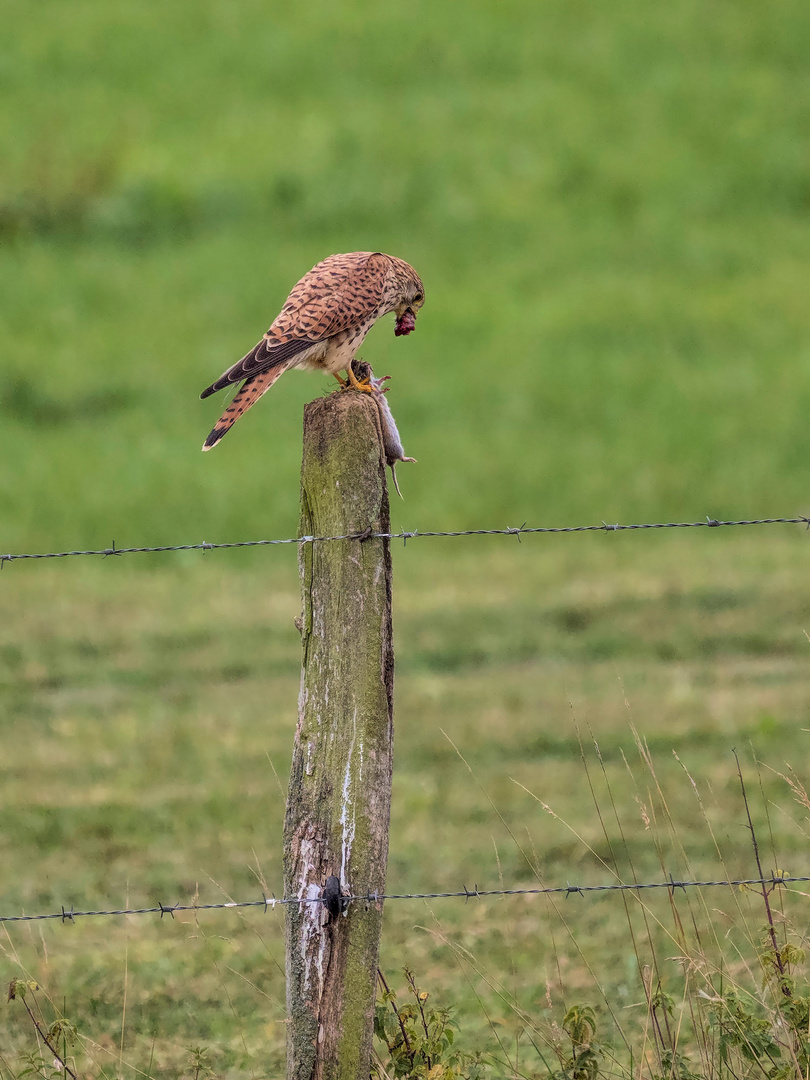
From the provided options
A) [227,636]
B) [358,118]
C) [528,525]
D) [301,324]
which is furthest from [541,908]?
[358,118]

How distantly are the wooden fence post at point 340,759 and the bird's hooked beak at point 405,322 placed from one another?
1.79 m

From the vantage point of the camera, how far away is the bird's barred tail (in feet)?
15.9

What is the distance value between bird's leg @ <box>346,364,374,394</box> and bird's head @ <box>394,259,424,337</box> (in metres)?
0.55

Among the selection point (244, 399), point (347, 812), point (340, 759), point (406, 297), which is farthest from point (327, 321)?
point (347, 812)

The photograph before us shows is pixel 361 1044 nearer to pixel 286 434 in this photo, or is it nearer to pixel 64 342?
pixel 286 434

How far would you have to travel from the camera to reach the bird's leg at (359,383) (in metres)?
4.96

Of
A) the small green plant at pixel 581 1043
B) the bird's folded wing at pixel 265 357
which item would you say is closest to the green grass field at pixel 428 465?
the small green plant at pixel 581 1043

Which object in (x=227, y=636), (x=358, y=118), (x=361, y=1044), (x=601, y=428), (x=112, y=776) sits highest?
(x=358, y=118)

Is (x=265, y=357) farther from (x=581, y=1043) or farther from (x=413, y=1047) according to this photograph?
(x=581, y=1043)

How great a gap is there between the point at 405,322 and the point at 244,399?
124cm

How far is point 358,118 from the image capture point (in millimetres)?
26906

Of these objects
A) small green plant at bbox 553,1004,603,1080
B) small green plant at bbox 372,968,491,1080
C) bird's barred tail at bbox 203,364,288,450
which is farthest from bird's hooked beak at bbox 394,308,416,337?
small green plant at bbox 553,1004,603,1080

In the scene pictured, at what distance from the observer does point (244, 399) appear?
→ 511 cm

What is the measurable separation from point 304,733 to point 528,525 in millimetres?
13970
